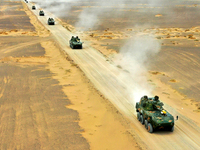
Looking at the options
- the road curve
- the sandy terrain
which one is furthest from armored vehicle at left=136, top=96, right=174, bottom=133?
the sandy terrain

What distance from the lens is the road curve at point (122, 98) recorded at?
56.5ft

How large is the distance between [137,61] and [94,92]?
45.6 ft

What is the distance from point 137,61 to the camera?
3850 cm

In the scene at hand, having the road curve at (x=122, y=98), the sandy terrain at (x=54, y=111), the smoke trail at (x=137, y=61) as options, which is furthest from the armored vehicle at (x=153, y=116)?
the smoke trail at (x=137, y=61)

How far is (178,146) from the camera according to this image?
16781 millimetres

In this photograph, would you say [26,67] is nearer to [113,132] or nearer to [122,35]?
[113,132]

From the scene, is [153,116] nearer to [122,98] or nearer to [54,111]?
[122,98]

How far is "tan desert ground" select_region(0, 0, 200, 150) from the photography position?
17719 mm

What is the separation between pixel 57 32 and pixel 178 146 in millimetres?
49489

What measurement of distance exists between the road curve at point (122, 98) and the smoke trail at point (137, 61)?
25.0 inches

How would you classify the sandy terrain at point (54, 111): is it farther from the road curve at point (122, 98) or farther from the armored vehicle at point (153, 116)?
the armored vehicle at point (153, 116)

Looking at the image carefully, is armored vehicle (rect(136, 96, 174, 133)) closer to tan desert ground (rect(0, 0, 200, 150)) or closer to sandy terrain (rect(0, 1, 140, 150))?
tan desert ground (rect(0, 0, 200, 150))

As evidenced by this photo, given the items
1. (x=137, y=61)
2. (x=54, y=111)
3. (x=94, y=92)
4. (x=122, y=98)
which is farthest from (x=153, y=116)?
(x=137, y=61)

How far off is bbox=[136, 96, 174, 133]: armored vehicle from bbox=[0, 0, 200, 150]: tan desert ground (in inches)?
19.2
